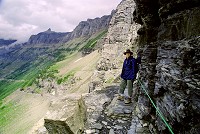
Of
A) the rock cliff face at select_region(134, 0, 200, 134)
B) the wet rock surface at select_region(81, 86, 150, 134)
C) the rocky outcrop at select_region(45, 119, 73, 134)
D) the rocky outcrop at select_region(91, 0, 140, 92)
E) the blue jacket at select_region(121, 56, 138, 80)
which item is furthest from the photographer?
the rocky outcrop at select_region(91, 0, 140, 92)

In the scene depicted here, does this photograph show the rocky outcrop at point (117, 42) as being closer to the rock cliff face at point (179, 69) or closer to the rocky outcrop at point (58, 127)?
the rocky outcrop at point (58, 127)

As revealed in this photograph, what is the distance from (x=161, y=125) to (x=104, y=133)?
5.00 m

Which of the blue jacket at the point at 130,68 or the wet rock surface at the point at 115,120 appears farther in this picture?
the blue jacket at the point at 130,68

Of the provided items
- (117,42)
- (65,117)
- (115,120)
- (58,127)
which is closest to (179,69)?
(65,117)

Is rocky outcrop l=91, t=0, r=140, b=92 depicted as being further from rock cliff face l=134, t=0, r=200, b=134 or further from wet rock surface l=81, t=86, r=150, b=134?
rock cliff face l=134, t=0, r=200, b=134

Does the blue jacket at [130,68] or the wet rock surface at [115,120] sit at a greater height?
the blue jacket at [130,68]

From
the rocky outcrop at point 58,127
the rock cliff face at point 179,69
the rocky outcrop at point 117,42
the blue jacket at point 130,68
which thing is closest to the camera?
the rock cliff face at point 179,69

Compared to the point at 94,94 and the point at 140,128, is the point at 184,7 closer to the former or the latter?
the point at 140,128

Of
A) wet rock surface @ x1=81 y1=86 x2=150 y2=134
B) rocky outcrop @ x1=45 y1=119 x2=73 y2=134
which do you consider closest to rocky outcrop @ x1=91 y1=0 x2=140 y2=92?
wet rock surface @ x1=81 y1=86 x2=150 y2=134

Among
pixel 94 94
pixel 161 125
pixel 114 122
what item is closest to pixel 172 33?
pixel 161 125

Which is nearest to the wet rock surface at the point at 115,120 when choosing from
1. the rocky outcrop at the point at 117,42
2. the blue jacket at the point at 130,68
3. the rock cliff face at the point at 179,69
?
the rock cliff face at the point at 179,69

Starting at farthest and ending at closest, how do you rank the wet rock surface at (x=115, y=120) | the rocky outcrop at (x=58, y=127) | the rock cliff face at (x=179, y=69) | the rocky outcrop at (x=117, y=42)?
the rocky outcrop at (x=117, y=42)
the rocky outcrop at (x=58, y=127)
the wet rock surface at (x=115, y=120)
the rock cliff face at (x=179, y=69)

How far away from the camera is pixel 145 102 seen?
12.6 metres

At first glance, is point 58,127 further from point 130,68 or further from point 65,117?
point 130,68
